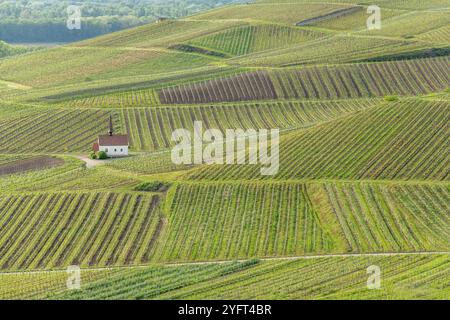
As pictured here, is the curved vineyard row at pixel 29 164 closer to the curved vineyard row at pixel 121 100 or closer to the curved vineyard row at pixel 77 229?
the curved vineyard row at pixel 77 229

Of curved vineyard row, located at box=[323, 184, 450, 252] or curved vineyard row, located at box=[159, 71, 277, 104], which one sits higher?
curved vineyard row, located at box=[323, 184, 450, 252]

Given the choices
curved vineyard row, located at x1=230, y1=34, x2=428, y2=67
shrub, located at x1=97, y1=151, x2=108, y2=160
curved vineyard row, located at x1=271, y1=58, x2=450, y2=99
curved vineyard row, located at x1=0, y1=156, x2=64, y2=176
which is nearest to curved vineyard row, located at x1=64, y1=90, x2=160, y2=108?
curved vineyard row, located at x1=271, y1=58, x2=450, y2=99

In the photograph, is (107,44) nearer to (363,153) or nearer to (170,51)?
(170,51)

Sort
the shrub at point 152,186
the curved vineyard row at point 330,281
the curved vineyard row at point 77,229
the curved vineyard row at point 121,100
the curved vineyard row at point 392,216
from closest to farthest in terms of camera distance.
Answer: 1. the curved vineyard row at point 330,281
2. the curved vineyard row at point 77,229
3. the curved vineyard row at point 392,216
4. the shrub at point 152,186
5. the curved vineyard row at point 121,100

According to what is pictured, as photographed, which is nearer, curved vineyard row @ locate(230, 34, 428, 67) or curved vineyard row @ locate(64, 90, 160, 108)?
curved vineyard row @ locate(64, 90, 160, 108)

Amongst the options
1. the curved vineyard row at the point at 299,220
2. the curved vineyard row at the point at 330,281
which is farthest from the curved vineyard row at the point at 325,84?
the curved vineyard row at the point at 330,281

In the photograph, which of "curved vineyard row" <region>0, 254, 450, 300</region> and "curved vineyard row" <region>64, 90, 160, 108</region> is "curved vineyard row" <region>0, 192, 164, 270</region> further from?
"curved vineyard row" <region>64, 90, 160, 108</region>
